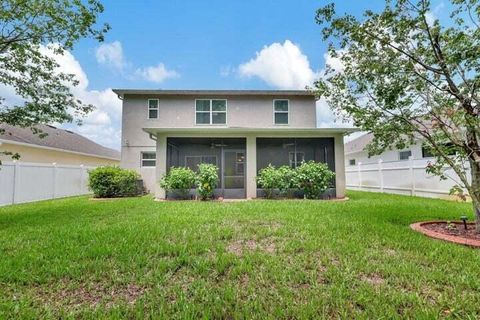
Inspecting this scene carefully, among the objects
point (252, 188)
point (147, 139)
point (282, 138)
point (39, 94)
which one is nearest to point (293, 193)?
point (252, 188)

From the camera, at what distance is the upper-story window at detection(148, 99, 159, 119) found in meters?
16.1

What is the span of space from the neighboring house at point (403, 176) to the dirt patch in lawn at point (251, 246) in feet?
15.7

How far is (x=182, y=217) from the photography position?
717cm

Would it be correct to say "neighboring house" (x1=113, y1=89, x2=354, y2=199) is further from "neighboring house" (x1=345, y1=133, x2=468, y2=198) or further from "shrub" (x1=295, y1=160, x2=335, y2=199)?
"neighboring house" (x1=345, y1=133, x2=468, y2=198)

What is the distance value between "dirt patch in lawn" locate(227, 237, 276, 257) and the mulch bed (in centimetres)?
326

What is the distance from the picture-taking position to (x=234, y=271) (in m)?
3.65

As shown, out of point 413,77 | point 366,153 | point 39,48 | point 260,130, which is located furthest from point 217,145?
point 366,153

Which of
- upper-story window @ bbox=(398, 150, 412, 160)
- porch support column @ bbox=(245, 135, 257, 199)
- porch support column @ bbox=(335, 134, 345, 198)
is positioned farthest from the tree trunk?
upper-story window @ bbox=(398, 150, 412, 160)

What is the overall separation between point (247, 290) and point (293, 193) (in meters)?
9.58

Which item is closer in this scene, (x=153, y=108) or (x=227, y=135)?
(x=227, y=135)

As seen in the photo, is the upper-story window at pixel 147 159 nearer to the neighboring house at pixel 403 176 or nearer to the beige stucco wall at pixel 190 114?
the beige stucco wall at pixel 190 114

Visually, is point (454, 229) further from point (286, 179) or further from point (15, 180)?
point (15, 180)

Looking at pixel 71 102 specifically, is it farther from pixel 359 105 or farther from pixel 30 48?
pixel 359 105

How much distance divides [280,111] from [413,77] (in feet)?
34.9
